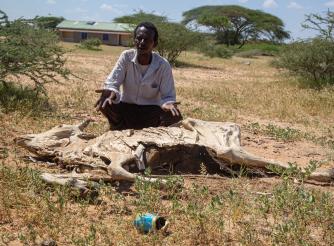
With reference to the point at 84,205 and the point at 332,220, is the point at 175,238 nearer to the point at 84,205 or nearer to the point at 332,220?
the point at 84,205

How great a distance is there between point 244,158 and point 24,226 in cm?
204

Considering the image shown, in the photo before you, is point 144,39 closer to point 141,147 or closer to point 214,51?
point 141,147

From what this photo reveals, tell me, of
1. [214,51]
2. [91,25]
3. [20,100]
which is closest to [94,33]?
[91,25]

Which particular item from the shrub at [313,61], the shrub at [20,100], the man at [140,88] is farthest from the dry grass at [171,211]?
the shrub at [313,61]

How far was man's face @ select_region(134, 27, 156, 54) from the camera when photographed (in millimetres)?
4688

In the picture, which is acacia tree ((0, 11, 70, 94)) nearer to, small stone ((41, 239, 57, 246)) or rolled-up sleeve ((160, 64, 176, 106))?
rolled-up sleeve ((160, 64, 176, 106))

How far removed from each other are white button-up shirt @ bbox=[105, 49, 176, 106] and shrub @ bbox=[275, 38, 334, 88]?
7.81m

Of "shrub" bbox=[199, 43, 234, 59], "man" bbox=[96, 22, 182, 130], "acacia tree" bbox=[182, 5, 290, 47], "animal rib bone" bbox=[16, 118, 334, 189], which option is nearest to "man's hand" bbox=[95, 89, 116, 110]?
"man" bbox=[96, 22, 182, 130]

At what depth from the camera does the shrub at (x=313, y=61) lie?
11.8 m

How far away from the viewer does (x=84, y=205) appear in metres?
3.15

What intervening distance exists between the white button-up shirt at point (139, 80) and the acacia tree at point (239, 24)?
120 feet

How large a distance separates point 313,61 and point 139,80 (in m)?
8.20

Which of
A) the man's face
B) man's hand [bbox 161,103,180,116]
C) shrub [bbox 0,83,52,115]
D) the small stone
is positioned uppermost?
the man's face

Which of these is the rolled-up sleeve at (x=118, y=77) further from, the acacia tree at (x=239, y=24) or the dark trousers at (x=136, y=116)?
the acacia tree at (x=239, y=24)
